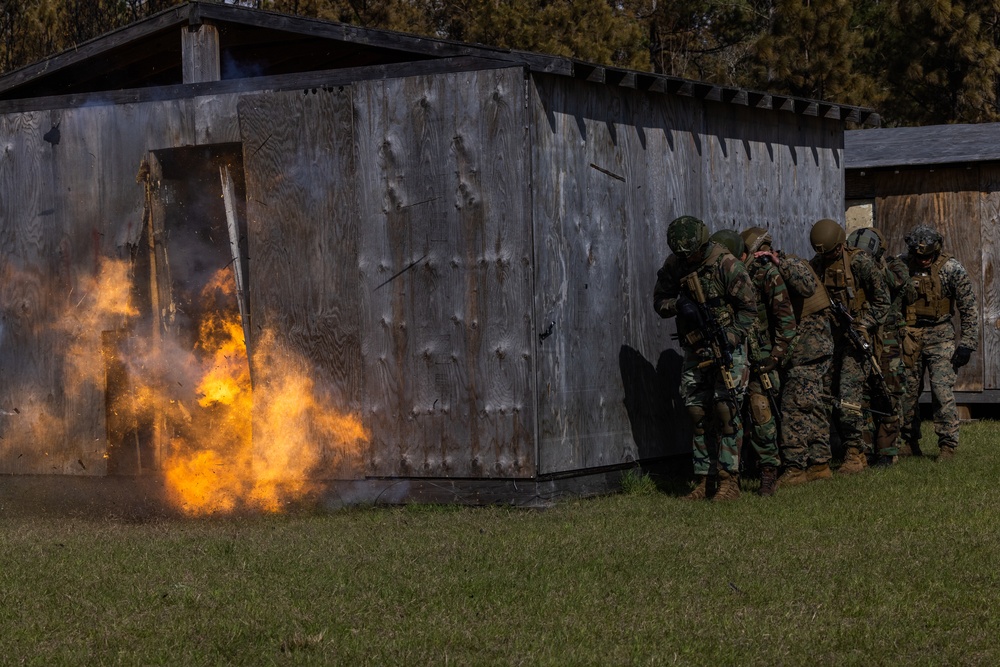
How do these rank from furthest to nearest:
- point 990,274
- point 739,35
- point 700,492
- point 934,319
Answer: point 739,35
point 990,274
point 934,319
point 700,492

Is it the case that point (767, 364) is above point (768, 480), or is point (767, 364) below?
above

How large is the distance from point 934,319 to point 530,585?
7183mm

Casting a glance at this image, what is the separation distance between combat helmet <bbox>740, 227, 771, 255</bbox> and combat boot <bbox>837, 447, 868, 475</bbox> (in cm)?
217

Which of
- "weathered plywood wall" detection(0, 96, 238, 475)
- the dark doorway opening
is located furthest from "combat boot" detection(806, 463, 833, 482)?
"weathered plywood wall" detection(0, 96, 238, 475)

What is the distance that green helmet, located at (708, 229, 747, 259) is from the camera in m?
11.2

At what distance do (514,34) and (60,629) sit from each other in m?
21.0

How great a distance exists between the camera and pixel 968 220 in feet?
57.7

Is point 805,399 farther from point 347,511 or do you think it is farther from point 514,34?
point 514,34

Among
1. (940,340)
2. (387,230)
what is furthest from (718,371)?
(940,340)

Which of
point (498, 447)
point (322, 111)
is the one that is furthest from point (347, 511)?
point (322, 111)

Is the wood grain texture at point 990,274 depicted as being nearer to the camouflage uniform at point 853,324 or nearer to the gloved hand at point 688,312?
the camouflage uniform at point 853,324

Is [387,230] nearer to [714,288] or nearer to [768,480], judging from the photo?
[714,288]

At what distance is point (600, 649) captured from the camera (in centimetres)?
619

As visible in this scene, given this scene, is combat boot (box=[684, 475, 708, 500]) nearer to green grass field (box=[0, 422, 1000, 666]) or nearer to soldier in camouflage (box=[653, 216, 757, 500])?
soldier in camouflage (box=[653, 216, 757, 500])
